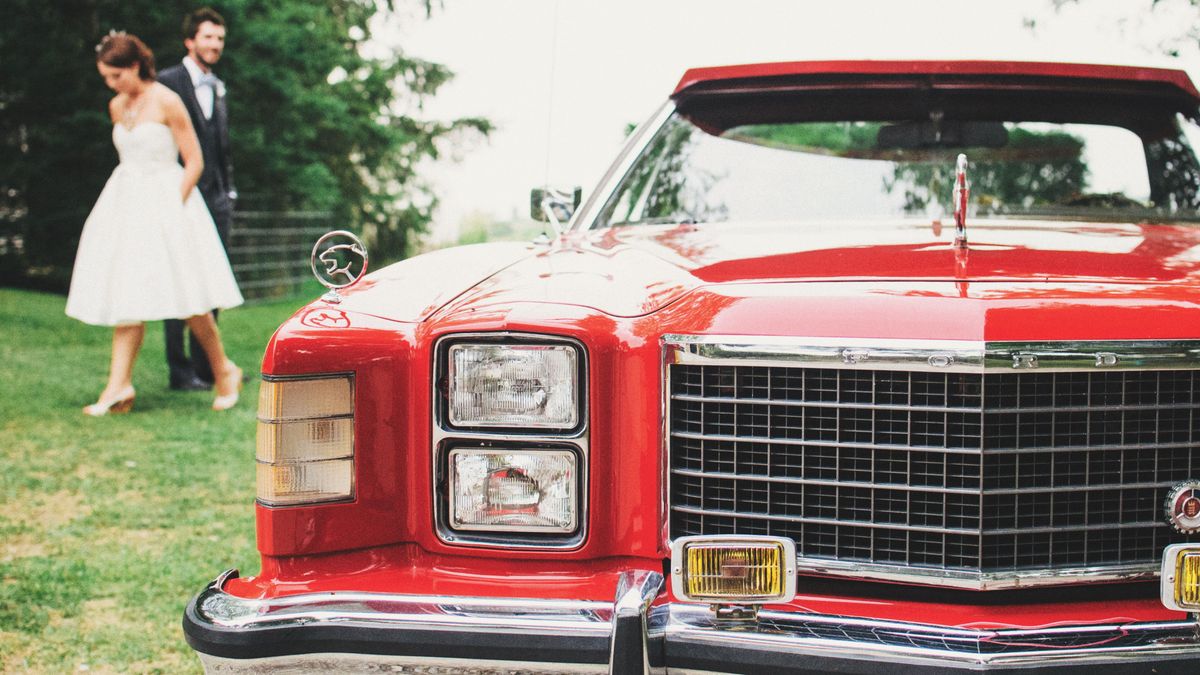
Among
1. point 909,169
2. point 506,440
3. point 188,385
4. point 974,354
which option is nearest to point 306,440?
point 506,440

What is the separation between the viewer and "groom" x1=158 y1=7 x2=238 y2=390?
6.43 meters

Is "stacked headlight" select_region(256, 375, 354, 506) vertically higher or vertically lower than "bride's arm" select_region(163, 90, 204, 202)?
lower

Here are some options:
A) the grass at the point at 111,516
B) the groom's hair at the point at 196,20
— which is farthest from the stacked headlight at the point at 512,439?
the groom's hair at the point at 196,20

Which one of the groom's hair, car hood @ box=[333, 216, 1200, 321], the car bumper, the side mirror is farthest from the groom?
the car bumper

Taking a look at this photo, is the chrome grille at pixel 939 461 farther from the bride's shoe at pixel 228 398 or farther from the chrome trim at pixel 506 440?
the bride's shoe at pixel 228 398

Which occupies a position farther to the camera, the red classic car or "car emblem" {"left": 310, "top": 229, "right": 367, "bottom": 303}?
"car emblem" {"left": 310, "top": 229, "right": 367, "bottom": 303}

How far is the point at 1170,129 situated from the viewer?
124 inches

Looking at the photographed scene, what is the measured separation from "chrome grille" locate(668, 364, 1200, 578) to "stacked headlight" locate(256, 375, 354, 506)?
1.90ft

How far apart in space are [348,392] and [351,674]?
1.55 feet

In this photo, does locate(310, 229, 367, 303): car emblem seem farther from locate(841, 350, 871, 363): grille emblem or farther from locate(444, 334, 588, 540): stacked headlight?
locate(841, 350, 871, 363): grille emblem

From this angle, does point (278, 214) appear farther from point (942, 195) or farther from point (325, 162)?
point (942, 195)

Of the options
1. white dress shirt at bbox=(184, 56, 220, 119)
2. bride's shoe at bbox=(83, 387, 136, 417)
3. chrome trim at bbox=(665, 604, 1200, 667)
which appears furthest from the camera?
white dress shirt at bbox=(184, 56, 220, 119)

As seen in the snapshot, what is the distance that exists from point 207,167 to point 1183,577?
237 inches

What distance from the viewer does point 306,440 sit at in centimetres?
198
